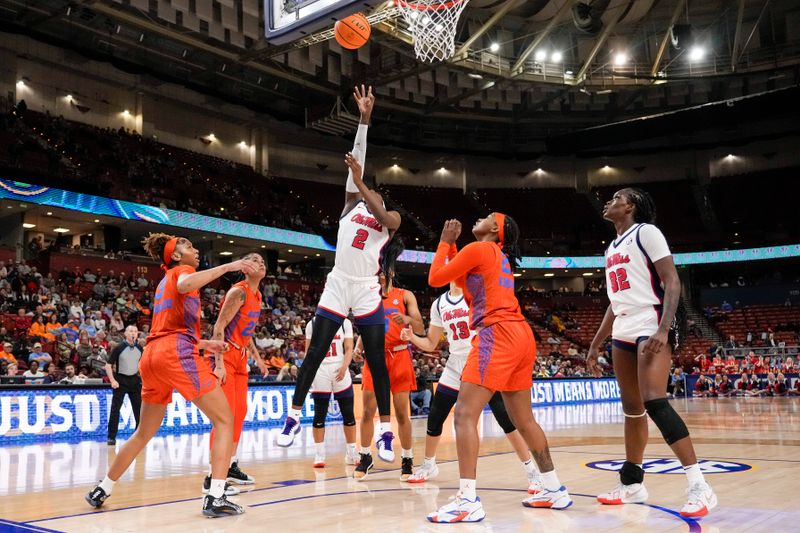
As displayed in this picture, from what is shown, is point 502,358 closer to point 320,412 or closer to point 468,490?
point 468,490

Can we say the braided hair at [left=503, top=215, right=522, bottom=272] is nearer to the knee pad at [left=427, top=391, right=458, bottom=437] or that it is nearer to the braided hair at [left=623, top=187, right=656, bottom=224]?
the braided hair at [left=623, top=187, right=656, bottom=224]

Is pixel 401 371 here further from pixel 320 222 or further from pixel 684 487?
pixel 320 222

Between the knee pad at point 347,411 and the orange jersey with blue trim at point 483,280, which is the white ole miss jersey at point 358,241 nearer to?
the orange jersey with blue trim at point 483,280

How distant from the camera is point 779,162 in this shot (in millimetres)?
38469

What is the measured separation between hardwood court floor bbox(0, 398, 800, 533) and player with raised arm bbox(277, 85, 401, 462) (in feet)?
2.98

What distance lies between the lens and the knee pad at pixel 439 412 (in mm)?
6332

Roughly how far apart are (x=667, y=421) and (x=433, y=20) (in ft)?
35.8

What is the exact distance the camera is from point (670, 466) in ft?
22.5

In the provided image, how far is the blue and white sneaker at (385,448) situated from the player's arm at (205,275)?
2.27 meters

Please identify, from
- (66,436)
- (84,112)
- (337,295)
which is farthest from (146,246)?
(84,112)

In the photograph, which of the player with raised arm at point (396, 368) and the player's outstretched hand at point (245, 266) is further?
the player with raised arm at point (396, 368)

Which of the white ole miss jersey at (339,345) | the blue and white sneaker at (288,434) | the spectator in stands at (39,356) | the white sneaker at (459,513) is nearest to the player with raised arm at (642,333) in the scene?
the white sneaker at (459,513)

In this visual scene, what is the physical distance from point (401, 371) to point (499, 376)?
2803 millimetres

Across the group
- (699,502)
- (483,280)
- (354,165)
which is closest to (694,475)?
(699,502)
